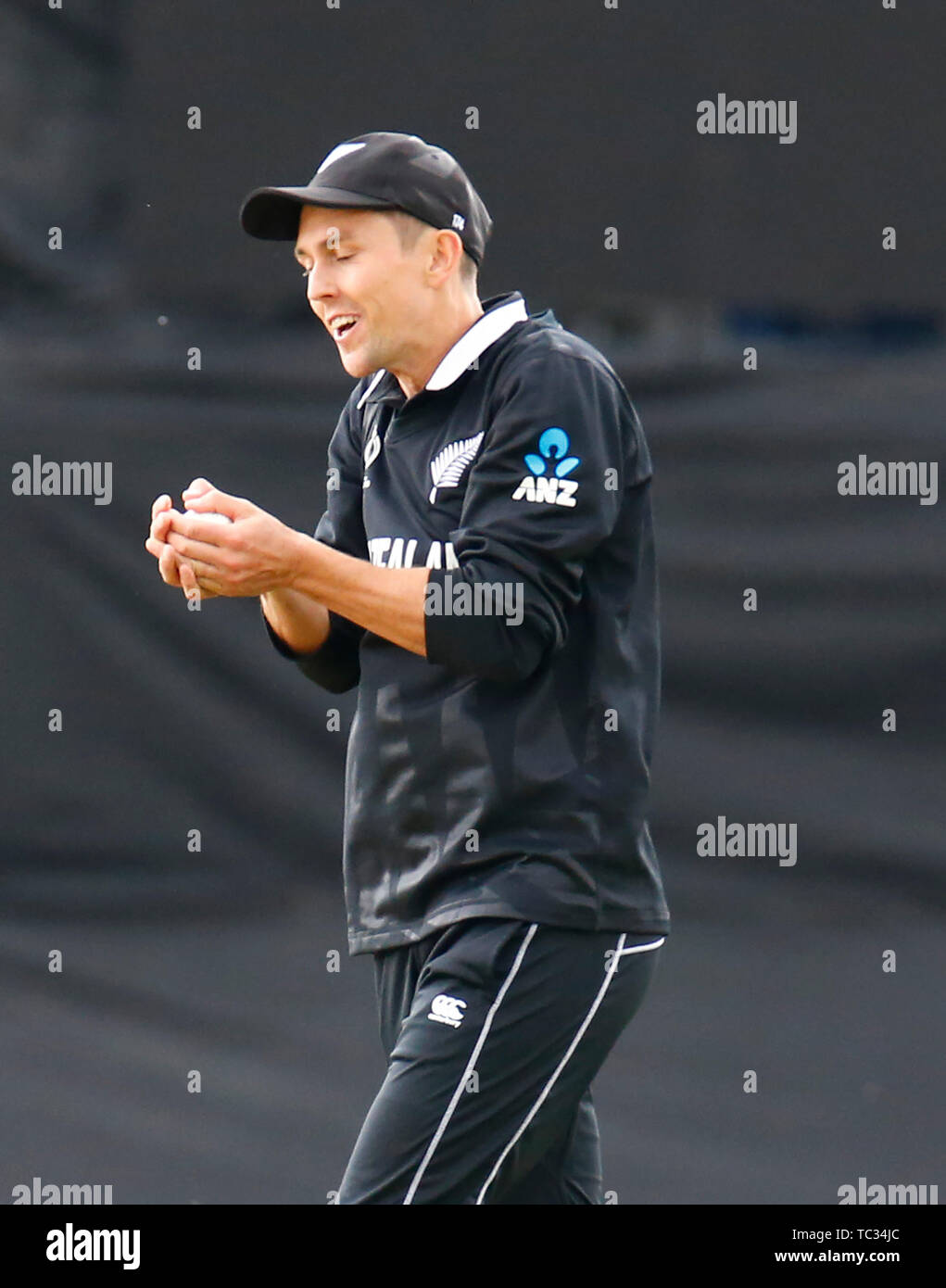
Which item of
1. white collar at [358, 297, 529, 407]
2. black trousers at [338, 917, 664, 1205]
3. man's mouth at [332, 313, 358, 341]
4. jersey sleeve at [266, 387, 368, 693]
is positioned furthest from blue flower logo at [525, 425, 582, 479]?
black trousers at [338, 917, 664, 1205]

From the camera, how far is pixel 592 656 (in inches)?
89.4

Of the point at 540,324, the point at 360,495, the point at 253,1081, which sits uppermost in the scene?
the point at 540,324

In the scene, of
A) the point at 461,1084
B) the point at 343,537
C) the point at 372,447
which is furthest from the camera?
the point at 343,537

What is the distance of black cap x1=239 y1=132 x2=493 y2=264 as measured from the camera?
231 cm

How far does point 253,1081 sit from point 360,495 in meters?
1.96

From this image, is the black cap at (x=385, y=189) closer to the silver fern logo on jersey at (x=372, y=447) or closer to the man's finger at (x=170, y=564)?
the silver fern logo on jersey at (x=372, y=447)

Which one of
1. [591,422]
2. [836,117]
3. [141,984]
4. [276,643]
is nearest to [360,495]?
[276,643]

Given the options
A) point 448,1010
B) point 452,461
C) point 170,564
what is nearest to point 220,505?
point 170,564

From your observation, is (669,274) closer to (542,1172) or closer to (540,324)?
(540,324)

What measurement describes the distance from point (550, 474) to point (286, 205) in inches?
19.8

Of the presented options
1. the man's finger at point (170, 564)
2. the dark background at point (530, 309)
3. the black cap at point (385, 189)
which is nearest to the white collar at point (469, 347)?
the black cap at point (385, 189)

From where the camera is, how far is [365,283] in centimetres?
232

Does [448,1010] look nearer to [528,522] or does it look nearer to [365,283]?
[528,522]

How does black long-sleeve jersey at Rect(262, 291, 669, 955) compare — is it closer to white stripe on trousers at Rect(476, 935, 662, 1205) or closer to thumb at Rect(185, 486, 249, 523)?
white stripe on trousers at Rect(476, 935, 662, 1205)
